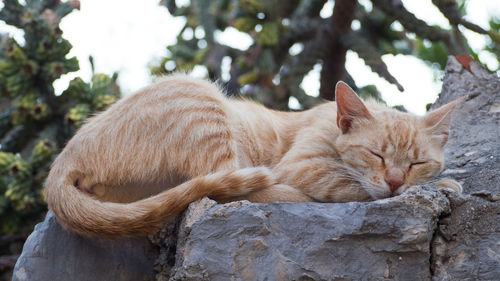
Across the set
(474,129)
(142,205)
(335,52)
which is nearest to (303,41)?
(335,52)

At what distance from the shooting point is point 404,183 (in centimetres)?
328

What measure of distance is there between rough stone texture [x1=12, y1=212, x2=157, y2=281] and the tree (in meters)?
2.86

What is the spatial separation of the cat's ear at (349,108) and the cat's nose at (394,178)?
0.49 m

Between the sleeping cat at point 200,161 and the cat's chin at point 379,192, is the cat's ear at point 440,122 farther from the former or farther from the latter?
the cat's chin at point 379,192

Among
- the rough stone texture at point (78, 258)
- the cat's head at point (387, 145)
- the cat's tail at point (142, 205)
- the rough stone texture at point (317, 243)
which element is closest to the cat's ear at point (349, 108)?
the cat's head at point (387, 145)

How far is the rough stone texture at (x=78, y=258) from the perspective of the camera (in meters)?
3.12

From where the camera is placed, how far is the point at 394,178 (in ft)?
10.6

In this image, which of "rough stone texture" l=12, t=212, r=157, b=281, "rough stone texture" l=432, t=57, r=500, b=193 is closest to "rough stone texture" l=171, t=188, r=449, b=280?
"rough stone texture" l=12, t=212, r=157, b=281

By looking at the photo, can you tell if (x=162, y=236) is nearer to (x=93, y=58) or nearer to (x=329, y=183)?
(x=329, y=183)

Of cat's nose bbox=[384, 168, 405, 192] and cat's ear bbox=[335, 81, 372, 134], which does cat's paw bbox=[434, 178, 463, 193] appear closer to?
cat's nose bbox=[384, 168, 405, 192]

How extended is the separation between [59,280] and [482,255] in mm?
2350

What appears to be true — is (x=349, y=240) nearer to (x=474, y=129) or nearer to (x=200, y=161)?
(x=200, y=161)

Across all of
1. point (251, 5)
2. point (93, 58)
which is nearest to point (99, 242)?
point (93, 58)

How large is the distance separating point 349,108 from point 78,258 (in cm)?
198
